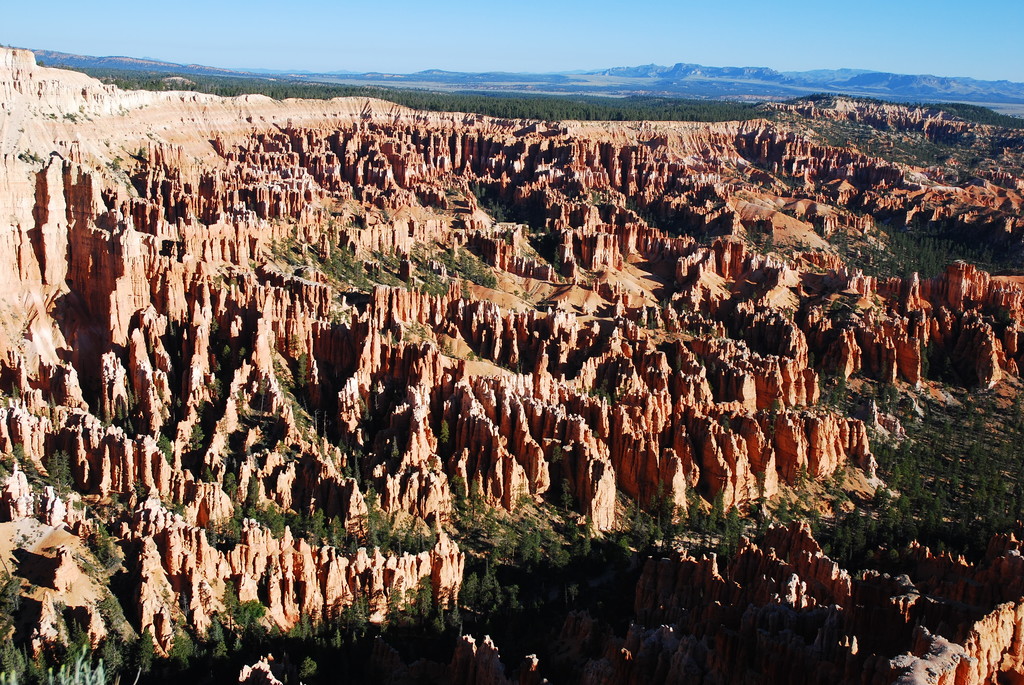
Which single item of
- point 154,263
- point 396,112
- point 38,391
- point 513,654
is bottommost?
point 513,654

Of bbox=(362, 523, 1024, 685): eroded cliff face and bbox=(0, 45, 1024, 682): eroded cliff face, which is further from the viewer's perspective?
bbox=(0, 45, 1024, 682): eroded cliff face

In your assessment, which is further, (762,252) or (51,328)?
(762,252)

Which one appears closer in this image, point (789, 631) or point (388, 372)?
point (789, 631)

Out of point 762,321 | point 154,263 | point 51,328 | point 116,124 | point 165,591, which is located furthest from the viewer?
point 116,124

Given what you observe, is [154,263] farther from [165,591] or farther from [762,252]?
[762,252]

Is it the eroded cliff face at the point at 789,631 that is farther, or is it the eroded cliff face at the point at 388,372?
the eroded cliff face at the point at 388,372

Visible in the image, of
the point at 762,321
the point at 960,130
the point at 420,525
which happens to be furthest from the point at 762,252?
the point at 960,130

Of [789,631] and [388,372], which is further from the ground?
[388,372]

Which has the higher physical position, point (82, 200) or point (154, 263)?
point (82, 200)
